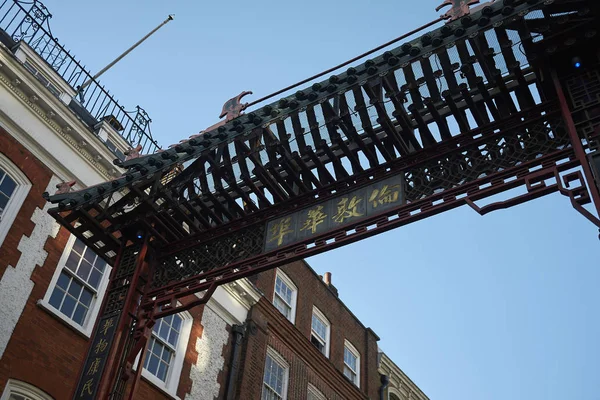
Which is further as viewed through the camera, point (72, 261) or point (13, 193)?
point (72, 261)

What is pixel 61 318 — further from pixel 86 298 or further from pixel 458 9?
pixel 458 9

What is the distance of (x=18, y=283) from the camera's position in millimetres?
14148

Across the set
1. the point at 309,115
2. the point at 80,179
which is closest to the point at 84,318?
the point at 80,179

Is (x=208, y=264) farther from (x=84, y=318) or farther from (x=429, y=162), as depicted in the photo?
(x=84, y=318)

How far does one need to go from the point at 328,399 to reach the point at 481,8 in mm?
16120

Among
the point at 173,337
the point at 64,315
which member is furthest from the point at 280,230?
the point at 173,337

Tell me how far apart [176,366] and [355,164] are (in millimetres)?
9169

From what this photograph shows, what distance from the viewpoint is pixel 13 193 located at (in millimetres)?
15148

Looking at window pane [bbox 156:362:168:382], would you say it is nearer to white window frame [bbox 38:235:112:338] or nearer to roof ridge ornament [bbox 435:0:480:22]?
white window frame [bbox 38:235:112:338]

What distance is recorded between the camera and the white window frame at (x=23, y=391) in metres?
13.1

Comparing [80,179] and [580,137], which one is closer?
[580,137]

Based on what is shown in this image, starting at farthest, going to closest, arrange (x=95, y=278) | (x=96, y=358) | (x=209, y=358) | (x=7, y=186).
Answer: (x=209, y=358), (x=95, y=278), (x=7, y=186), (x=96, y=358)

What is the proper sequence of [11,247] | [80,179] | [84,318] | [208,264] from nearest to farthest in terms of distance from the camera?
[208,264] < [11,247] < [84,318] < [80,179]

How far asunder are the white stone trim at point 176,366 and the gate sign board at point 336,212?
7043mm
